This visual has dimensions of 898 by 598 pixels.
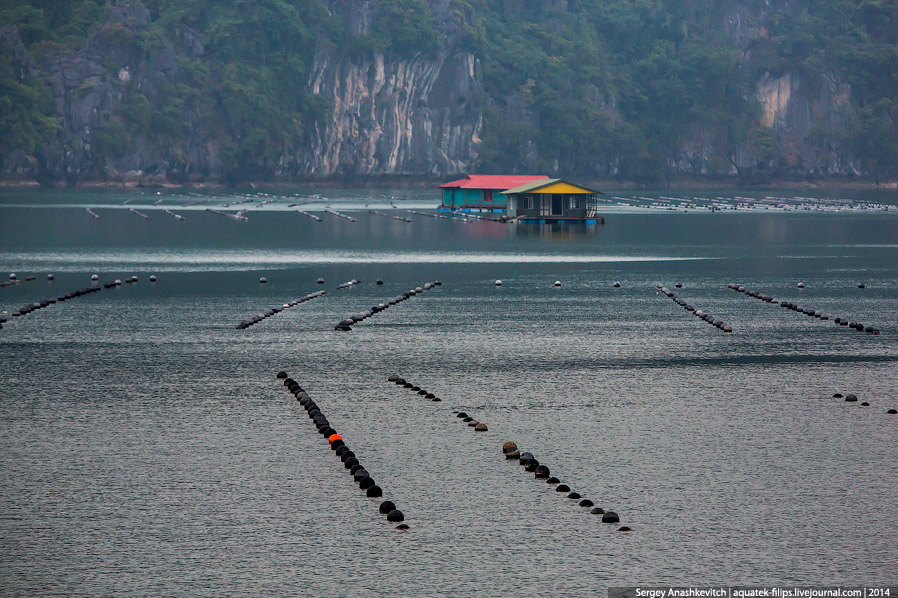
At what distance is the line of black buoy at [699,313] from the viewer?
34.7 m

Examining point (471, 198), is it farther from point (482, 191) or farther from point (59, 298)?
point (59, 298)

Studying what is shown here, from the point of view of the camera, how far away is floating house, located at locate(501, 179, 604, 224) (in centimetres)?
10538

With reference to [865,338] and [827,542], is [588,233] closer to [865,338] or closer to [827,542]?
[865,338]

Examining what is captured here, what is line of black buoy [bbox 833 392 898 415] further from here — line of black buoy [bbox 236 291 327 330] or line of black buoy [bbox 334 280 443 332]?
line of black buoy [bbox 236 291 327 330]

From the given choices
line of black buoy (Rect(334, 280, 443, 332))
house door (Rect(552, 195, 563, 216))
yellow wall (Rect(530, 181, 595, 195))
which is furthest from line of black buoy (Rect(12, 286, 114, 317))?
house door (Rect(552, 195, 563, 216))

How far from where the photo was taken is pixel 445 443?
65.3ft

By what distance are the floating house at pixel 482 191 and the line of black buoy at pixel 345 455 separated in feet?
358

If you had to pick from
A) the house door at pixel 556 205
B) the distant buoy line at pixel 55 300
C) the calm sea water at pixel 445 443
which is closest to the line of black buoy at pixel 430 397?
the calm sea water at pixel 445 443

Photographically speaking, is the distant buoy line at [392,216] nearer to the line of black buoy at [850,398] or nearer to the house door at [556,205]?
the house door at [556,205]

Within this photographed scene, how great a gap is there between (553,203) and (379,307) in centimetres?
6883

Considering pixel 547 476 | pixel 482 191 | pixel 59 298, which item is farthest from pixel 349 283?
pixel 482 191

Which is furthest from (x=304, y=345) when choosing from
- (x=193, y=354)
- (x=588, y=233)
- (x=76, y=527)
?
(x=588, y=233)

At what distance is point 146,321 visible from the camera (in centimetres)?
3594

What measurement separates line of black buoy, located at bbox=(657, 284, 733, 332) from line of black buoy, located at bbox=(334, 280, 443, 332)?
8.28 metres
